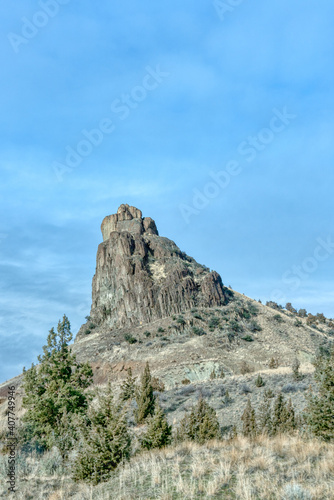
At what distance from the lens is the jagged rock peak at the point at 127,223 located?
361 feet

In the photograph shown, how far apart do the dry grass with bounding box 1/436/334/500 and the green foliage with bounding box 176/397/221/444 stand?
8.88 m

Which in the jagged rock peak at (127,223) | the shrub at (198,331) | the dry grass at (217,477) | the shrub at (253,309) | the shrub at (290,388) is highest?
the jagged rock peak at (127,223)

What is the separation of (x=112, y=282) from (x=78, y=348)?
766 inches

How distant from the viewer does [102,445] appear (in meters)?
10.2

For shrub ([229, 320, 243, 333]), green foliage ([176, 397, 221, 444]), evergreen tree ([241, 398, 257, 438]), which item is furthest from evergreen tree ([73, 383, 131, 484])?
shrub ([229, 320, 243, 333])

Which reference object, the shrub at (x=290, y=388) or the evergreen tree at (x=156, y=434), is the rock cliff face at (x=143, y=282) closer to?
the shrub at (x=290, y=388)

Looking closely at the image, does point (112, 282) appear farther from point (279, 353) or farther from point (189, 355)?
point (279, 353)

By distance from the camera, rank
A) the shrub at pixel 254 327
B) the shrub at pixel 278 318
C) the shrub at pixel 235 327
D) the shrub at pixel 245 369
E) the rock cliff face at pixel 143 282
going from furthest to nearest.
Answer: the shrub at pixel 278 318
the rock cliff face at pixel 143 282
the shrub at pixel 254 327
the shrub at pixel 235 327
the shrub at pixel 245 369

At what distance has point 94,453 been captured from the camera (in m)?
10.1

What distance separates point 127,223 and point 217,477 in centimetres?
10511

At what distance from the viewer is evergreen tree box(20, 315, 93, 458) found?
17953 millimetres

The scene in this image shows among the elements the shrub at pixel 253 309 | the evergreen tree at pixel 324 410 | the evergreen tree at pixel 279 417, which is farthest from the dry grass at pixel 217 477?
the shrub at pixel 253 309

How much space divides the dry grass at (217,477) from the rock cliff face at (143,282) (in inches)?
2953

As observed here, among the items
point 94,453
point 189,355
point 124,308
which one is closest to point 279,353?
point 189,355
